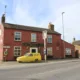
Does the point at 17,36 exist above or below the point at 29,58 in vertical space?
above

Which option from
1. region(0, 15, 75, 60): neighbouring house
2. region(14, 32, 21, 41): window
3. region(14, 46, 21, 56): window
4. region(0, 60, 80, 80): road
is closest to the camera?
region(0, 60, 80, 80): road

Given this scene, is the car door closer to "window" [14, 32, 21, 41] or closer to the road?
"window" [14, 32, 21, 41]

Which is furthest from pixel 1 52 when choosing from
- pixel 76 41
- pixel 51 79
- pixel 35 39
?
pixel 76 41

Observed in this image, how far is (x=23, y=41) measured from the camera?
142 feet

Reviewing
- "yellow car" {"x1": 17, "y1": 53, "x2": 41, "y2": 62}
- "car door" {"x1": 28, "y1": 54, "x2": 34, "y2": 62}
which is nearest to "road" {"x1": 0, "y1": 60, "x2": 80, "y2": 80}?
"yellow car" {"x1": 17, "y1": 53, "x2": 41, "y2": 62}

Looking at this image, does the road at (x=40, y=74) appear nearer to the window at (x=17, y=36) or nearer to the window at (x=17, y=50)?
the window at (x=17, y=50)

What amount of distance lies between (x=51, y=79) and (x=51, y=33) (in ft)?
109

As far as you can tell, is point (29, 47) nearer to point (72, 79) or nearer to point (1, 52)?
point (1, 52)

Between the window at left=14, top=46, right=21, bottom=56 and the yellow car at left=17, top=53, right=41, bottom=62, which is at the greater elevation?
the window at left=14, top=46, right=21, bottom=56

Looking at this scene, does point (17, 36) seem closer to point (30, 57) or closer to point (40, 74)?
point (30, 57)

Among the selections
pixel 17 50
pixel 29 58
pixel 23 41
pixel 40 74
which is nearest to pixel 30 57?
pixel 29 58

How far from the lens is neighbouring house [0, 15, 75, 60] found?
41.0m

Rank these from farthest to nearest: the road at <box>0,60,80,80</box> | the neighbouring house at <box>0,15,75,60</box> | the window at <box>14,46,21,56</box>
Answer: the window at <box>14,46,21,56</box>
the neighbouring house at <box>0,15,75,60</box>
the road at <box>0,60,80,80</box>

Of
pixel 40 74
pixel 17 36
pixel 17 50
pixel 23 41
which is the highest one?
pixel 17 36
